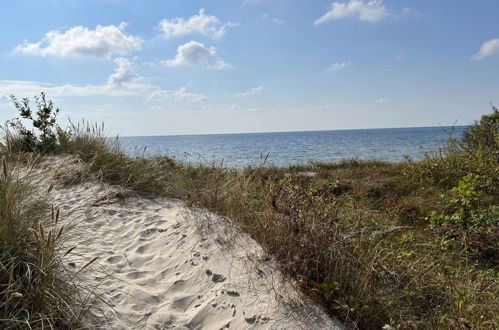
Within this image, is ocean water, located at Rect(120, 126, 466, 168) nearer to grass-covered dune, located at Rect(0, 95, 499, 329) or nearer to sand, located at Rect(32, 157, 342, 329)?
grass-covered dune, located at Rect(0, 95, 499, 329)

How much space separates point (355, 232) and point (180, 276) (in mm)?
2246

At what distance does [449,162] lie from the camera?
10500mm

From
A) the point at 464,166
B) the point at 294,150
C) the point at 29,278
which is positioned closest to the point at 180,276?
the point at 29,278

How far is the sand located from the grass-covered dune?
0.86 ft

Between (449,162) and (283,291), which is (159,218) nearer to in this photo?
(283,291)

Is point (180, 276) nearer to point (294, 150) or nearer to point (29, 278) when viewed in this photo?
point (29, 278)

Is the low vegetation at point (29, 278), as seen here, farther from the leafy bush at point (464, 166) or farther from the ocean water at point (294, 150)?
the leafy bush at point (464, 166)

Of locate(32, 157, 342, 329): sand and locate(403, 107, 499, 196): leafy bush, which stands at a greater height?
locate(403, 107, 499, 196): leafy bush

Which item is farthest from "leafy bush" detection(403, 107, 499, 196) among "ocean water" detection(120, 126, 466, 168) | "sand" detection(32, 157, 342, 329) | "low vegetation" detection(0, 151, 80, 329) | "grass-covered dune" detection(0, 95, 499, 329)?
"low vegetation" detection(0, 151, 80, 329)

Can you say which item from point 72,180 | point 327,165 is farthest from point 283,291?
point 327,165

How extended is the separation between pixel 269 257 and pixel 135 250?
80.3 inches

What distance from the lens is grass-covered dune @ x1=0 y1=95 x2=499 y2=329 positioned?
3.29 meters

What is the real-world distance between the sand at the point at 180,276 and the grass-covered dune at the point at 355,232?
0.26 meters

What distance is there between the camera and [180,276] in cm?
417
